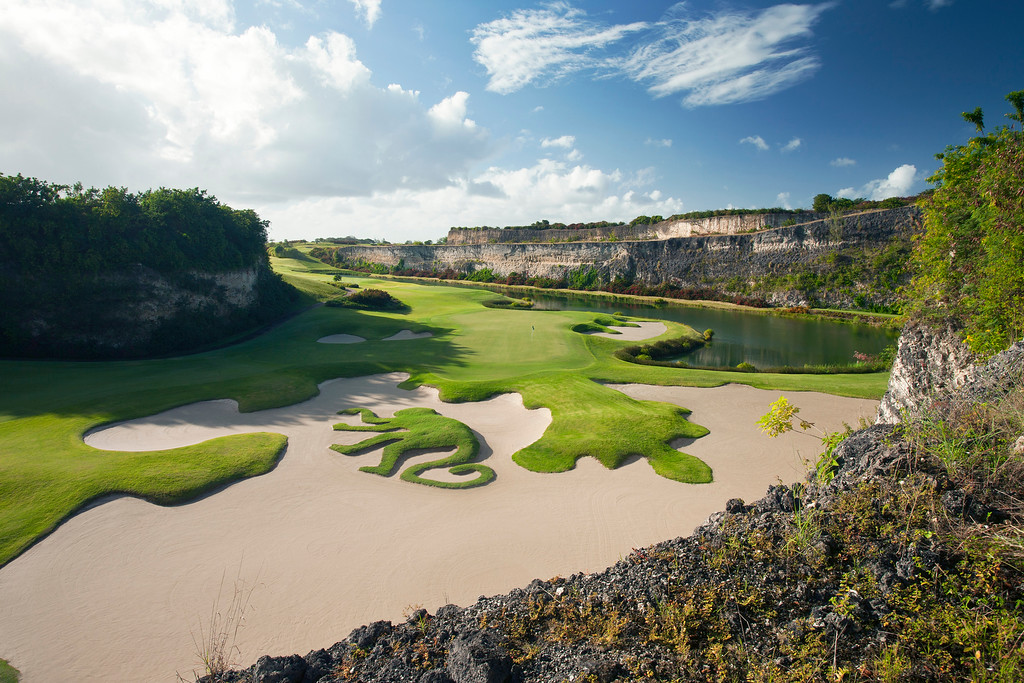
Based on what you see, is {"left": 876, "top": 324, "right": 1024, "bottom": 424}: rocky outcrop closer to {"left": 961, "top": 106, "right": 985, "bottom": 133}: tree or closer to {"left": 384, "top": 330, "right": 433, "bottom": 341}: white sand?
{"left": 961, "top": 106, "right": 985, "bottom": 133}: tree

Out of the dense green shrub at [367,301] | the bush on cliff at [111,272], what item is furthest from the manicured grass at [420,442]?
the dense green shrub at [367,301]

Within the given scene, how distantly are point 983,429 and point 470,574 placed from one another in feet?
23.9

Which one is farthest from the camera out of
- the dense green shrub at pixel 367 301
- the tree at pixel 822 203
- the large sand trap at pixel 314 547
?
the tree at pixel 822 203

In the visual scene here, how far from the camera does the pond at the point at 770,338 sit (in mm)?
26891

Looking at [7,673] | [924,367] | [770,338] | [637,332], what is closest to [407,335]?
[637,332]

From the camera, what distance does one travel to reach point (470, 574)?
25.3 feet

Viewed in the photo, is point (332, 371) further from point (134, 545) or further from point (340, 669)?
point (340, 669)

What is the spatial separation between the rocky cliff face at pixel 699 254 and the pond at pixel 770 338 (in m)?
9.78

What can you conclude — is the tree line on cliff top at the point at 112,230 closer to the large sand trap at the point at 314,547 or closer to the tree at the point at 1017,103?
the large sand trap at the point at 314,547

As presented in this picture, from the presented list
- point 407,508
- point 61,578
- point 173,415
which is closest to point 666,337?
point 407,508

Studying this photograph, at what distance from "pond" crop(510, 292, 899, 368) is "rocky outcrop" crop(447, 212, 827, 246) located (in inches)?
804

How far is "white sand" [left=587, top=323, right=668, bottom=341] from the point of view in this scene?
30203 mm

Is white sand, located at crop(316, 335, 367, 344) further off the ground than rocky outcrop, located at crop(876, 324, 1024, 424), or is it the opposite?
rocky outcrop, located at crop(876, 324, 1024, 424)

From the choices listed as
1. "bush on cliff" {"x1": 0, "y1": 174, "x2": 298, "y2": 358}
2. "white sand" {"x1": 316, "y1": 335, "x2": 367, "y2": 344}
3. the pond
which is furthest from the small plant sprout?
"bush on cliff" {"x1": 0, "y1": 174, "x2": 298, "y2": 358}
